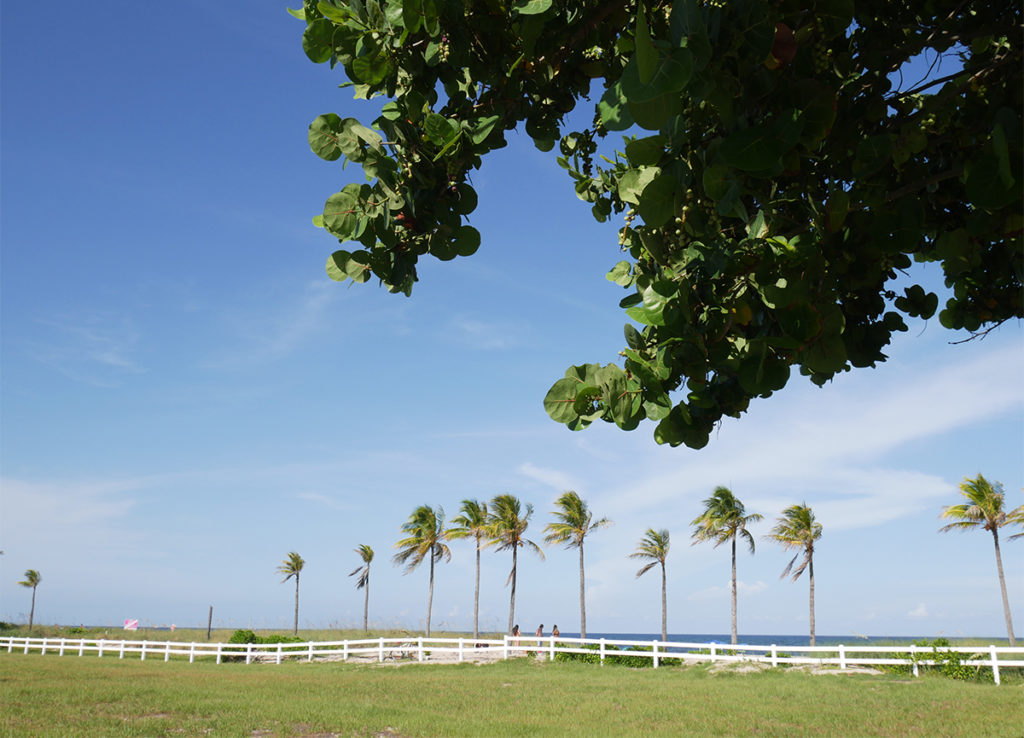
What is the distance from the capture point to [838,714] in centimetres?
1073

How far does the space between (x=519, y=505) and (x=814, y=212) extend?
36260 mm

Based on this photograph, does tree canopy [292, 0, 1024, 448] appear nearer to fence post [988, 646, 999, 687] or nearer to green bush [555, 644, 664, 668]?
fence post [988, 646, 999, 687]

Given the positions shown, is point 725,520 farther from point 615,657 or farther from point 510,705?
point 510,705

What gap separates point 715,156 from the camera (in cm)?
224

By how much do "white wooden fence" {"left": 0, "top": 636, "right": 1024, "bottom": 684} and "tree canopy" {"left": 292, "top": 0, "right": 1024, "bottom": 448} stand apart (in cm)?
1765

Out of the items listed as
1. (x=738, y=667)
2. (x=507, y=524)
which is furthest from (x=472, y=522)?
(x=738, y=667)

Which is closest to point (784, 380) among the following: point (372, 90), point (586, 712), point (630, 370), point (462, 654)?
point (630, 370)

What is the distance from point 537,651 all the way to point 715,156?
23593 mm

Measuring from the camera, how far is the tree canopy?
2.23 m

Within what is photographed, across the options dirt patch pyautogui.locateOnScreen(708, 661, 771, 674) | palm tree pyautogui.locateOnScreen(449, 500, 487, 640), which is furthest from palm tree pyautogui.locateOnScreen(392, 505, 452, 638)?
dirt patch pyautogui.locateOnScreen(708, 661, 771, 674)

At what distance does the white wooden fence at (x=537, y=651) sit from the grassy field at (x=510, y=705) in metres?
1.33

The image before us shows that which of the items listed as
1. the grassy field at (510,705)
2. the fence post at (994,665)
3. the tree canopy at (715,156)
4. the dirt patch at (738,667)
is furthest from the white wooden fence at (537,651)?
the tree canopy at (715,156)

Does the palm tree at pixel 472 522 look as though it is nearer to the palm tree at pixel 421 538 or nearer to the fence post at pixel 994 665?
the palm tree at pixel 421 538

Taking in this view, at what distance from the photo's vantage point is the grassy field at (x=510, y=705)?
30.9 ft
